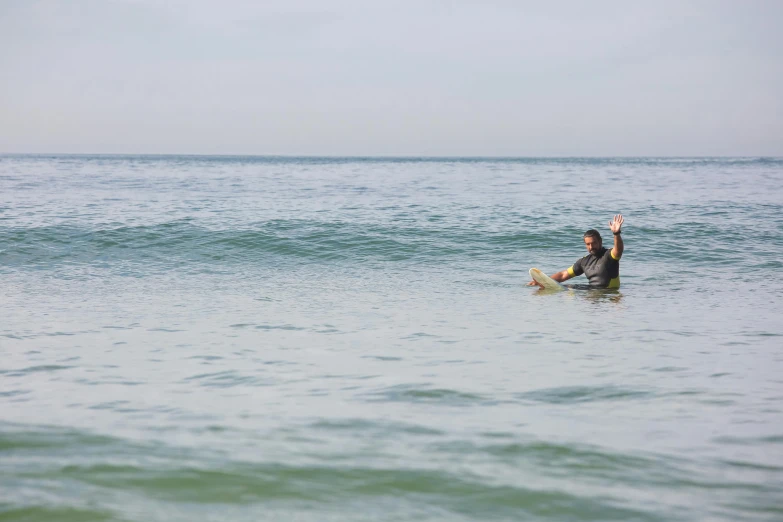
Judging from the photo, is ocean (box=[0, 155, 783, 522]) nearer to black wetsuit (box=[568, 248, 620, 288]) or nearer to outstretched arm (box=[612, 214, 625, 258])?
black wetsuit (box=[568, 248, 620, 288])

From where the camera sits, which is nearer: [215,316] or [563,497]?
[563,497]

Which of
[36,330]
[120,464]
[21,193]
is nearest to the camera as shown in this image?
[120,464]

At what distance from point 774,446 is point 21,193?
34.1 m

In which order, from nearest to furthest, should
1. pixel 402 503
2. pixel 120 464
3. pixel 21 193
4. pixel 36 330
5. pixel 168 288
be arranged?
pixel 402 503, pixel 120 464, pixel 36 330, pixel 168 288, pixel 21 193

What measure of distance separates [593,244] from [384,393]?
7724 millimetres

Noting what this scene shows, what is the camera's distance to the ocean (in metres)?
4.38

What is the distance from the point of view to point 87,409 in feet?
19.6

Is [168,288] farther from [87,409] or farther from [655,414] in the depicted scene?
[655,414]

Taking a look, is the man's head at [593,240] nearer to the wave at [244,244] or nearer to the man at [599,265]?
the man at [599,265]

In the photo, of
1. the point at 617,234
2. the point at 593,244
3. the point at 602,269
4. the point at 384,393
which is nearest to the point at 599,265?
the point at 602,269

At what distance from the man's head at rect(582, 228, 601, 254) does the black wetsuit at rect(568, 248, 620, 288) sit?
86 mm

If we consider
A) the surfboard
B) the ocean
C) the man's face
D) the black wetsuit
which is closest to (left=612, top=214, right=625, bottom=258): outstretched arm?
the black wetsuit

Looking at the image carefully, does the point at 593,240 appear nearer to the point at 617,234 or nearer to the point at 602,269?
the point at 602,269

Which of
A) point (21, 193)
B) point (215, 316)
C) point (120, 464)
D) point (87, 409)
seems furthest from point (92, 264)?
point (21, 193)
